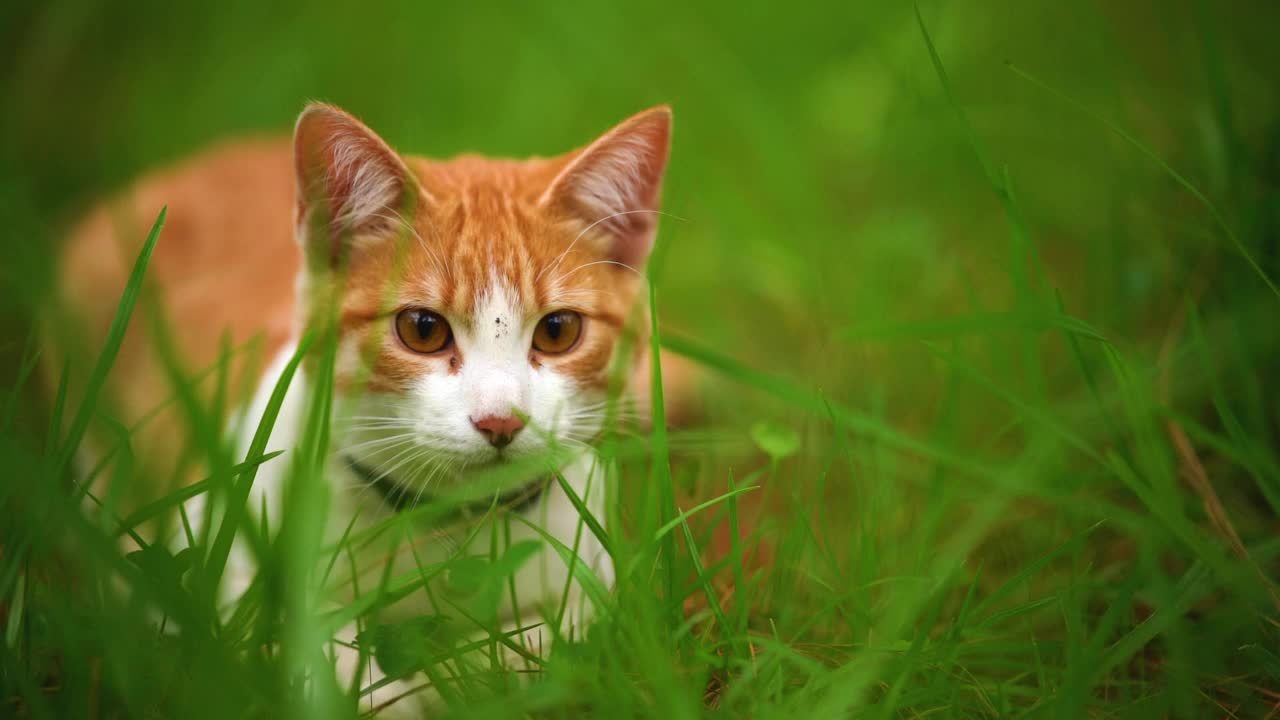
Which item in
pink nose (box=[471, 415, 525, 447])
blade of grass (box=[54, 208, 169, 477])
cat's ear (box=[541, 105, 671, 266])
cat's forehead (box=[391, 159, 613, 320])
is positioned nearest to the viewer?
blade of grass (box=[54, 208, 169, 477])

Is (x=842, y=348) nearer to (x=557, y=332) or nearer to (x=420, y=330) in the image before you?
(x=557, y=332)

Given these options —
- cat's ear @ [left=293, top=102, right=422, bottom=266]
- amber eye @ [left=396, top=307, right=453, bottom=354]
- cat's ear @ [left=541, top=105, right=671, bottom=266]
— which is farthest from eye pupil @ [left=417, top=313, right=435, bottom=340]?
cat's ear @ [left=541, top=105, right=671, bottom=266]

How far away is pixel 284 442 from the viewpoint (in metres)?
1.57

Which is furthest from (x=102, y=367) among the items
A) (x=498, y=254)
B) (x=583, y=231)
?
(x=583, y=231)

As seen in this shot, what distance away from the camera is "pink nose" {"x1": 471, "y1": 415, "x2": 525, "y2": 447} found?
141 cm

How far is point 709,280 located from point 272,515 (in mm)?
1830

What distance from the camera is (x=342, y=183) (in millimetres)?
1596

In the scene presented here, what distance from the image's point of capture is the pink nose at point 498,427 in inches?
55.6

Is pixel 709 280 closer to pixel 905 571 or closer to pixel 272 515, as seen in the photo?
pixel 905 571

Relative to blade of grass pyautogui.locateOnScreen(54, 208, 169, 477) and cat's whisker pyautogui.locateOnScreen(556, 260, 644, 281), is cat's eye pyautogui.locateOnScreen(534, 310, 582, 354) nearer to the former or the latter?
cat's whisker pyautogui.locateOnScreen(556, 260, 644, 281)

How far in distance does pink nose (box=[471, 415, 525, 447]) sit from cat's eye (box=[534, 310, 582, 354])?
0.77 ft

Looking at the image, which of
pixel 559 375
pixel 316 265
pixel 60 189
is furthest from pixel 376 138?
pixel 60 189

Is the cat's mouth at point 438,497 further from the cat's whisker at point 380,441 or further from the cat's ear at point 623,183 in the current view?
the cat's ear at point 623,183

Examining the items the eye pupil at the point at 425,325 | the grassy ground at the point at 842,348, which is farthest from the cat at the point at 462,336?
the grassy ground at the point at 842,348
